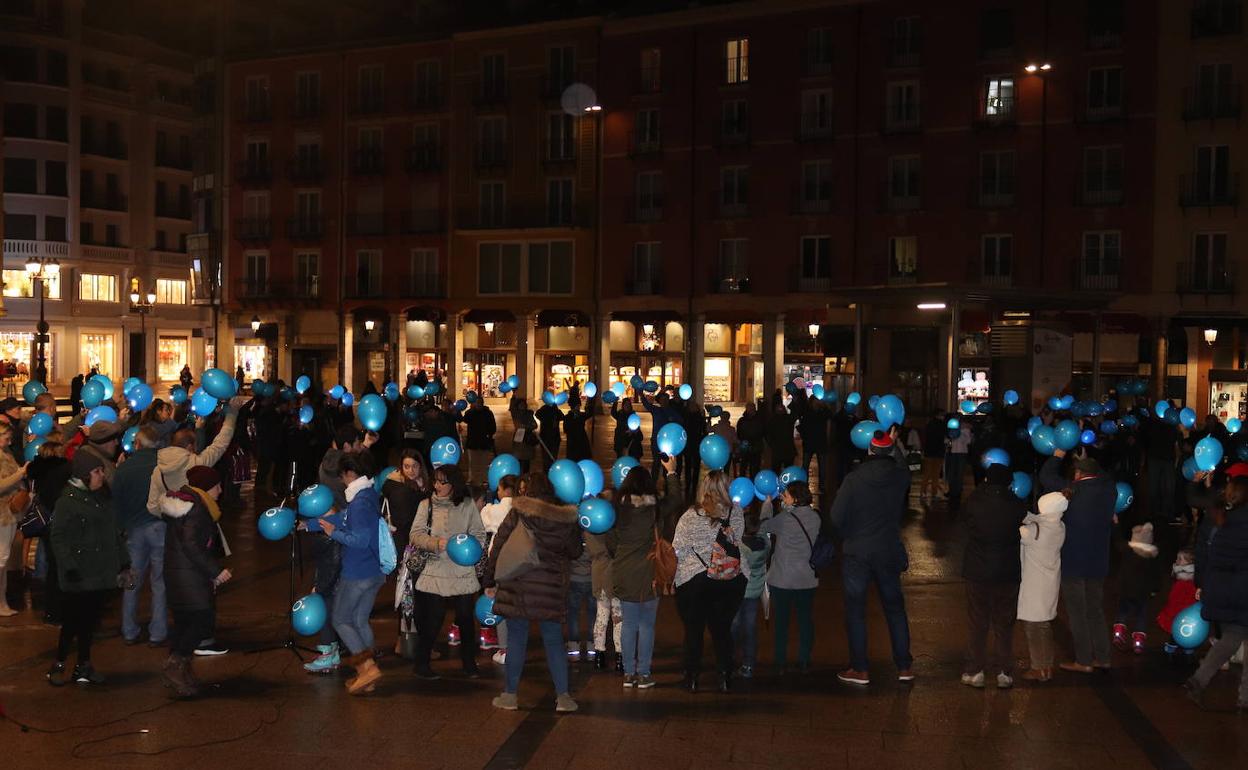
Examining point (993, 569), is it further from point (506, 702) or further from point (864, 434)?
point (864, 434)

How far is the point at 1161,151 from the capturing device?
39.3 m

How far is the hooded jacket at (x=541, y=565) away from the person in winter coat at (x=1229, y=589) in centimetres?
441

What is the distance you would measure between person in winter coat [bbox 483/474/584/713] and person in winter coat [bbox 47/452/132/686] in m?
2.76

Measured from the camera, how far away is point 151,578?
9523 millimetres

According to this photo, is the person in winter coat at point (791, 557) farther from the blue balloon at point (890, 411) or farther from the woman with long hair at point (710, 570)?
the blue balloon at point (890, 411)

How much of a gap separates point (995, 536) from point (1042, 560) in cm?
55

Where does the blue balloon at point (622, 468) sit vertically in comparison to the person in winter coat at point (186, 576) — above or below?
above

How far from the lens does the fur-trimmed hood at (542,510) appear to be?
7668 millimetres

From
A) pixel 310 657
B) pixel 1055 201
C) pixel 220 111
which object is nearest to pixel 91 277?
pixel 220 111

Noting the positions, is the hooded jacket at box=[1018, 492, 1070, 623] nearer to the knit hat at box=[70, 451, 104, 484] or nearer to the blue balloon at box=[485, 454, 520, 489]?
the blue balloon at box=[485, 454, 520, 489]

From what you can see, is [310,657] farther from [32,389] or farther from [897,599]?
[32,389]

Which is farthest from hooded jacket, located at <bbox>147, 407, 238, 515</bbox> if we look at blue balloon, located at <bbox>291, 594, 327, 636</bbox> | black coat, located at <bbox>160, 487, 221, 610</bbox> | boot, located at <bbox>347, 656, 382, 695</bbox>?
Result: boot, located at <bbox>347, 656, 382, 695</bbox>

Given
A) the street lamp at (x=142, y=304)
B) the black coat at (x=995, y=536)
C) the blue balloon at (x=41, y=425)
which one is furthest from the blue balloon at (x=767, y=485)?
the street lamp at (x=142, y=304)

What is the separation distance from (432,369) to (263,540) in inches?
1502
